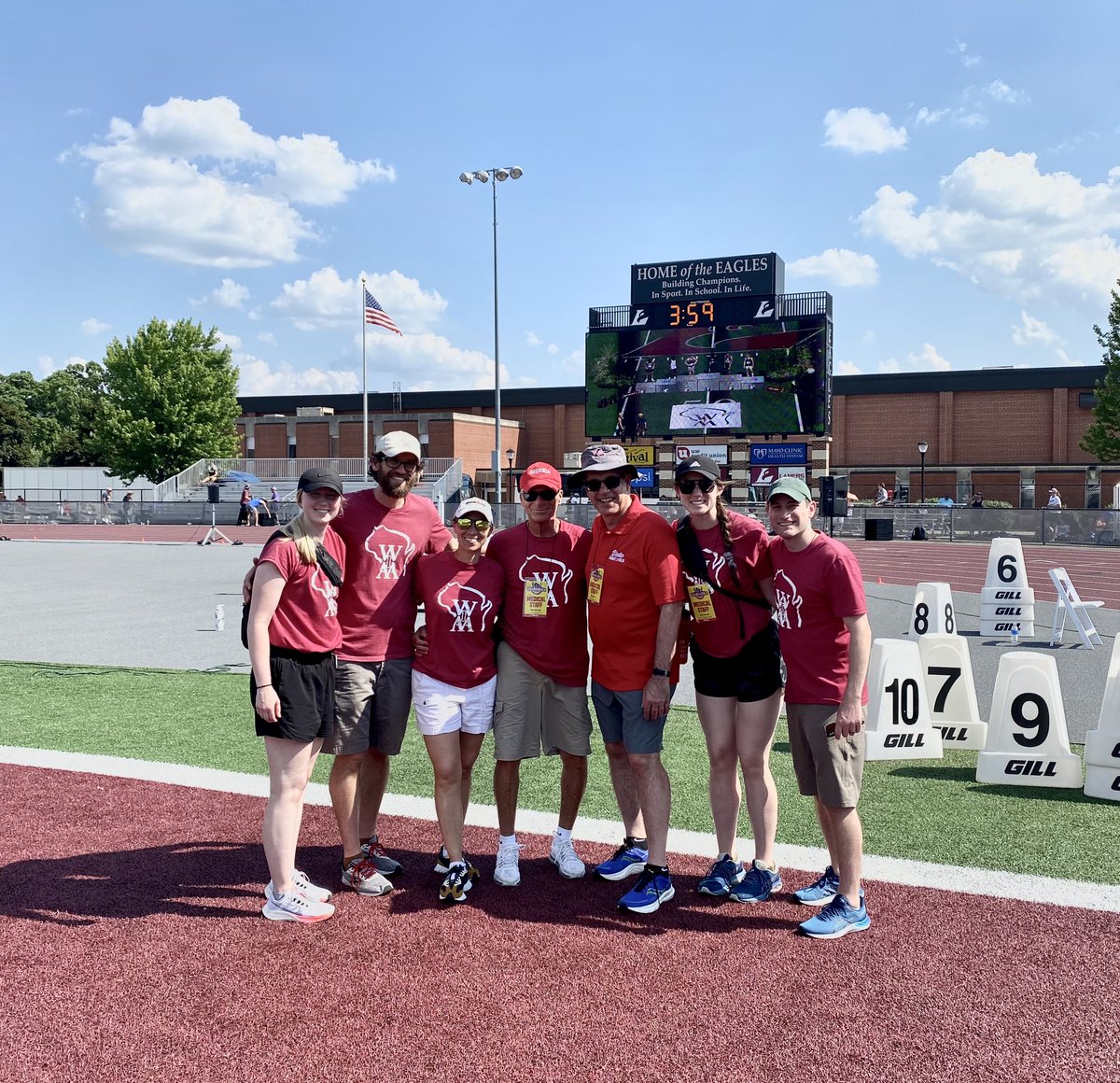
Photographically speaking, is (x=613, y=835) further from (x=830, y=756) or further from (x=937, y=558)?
(x=937, y=558)

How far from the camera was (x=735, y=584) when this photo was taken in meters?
4.26

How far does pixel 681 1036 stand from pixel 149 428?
57.9 m

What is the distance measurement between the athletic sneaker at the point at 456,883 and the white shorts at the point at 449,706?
623 mm

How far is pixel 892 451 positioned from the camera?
57938mm

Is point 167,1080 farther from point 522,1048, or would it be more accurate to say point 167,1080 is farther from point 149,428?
point 149,428

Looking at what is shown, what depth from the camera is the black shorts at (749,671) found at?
14.0 ft

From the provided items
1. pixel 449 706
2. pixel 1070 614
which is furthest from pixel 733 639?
pixel 1070 614

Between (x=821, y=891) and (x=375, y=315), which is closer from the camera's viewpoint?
(x=821, y=891)

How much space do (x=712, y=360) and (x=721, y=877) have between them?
3379 cm

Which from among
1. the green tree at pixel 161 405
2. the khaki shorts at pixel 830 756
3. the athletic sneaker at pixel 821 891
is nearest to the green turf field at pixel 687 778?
the athletic sneaker at pixel 821 891

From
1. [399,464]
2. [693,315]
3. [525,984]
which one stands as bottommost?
[525,984]

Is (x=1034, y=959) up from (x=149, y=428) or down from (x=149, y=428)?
down

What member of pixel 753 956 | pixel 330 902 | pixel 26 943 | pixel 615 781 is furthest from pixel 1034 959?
pixel 26 943

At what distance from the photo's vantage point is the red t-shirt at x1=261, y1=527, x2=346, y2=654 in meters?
4.02
